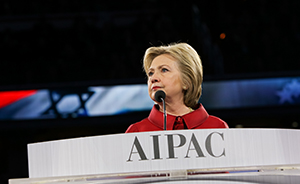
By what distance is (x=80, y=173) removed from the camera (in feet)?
3.87

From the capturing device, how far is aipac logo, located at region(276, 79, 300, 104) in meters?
6.52

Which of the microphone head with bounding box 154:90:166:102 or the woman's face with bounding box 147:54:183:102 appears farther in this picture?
the woman's face with bounding box 147:54:183:102

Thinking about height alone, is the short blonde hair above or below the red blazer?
above

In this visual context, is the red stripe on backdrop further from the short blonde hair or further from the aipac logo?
the short blonde hair

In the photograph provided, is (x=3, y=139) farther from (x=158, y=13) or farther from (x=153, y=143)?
(x=153, y=143)

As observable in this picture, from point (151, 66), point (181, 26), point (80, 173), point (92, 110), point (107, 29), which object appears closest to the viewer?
point (80, 173)

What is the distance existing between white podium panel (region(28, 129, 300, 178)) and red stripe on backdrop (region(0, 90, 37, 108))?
17.8 feet

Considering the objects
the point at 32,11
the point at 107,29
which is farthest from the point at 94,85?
the point at 32,11

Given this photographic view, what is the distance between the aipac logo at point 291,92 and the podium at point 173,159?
5573 mm

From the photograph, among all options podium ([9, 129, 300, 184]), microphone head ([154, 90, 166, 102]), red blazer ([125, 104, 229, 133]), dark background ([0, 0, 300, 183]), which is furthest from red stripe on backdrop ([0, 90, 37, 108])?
podium ([9, 129, 300, 184])

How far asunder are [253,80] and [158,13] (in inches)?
119

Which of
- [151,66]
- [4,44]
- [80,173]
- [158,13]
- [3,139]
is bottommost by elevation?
[80,173]

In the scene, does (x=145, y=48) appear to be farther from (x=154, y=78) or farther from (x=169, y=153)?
(x=169, y=153)

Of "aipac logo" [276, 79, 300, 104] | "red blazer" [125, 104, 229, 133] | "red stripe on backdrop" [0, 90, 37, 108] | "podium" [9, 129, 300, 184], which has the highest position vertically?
"red stripe on backdrop" [0, 90, 37, 108]
